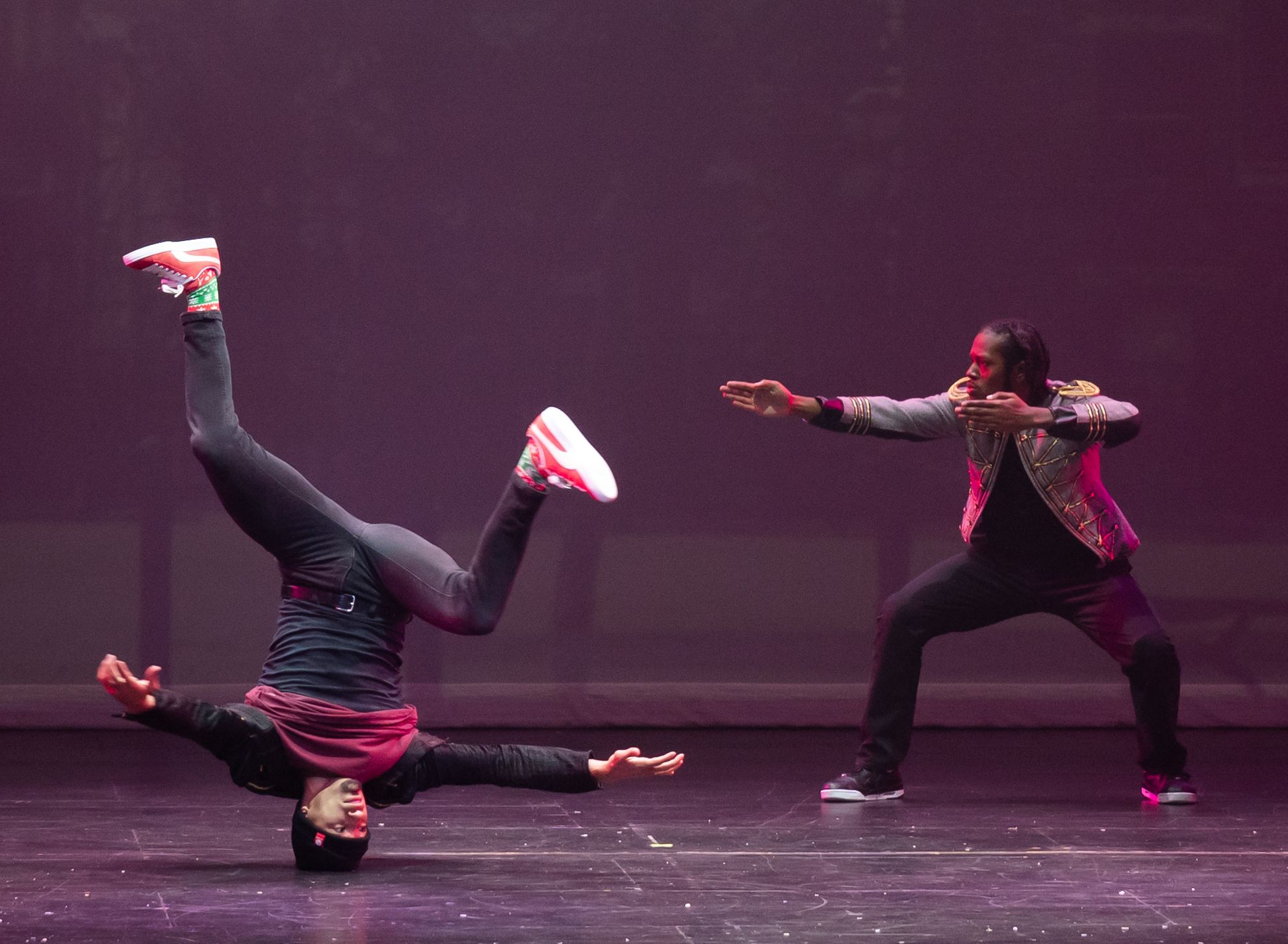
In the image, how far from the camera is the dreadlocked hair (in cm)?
430

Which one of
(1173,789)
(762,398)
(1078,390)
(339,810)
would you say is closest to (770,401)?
(762,398)

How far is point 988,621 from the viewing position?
4.48 metres

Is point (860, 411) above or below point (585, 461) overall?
above

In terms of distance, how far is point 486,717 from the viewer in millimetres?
5840

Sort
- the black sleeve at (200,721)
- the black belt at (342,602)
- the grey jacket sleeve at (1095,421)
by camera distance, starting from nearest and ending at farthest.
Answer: the black sleeve at (200,721)
the black belt at (342,602)
the grey jacket sleeve at (1095,421)

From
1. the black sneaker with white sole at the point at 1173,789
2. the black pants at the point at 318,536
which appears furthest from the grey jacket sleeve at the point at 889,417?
the black pants at the point at 318,536

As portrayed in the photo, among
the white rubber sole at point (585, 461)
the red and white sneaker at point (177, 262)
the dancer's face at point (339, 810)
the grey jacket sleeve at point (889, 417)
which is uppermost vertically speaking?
the red and white sneaker at point (177, 262)

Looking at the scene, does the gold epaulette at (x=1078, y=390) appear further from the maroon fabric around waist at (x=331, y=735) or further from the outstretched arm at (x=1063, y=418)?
the maroon fabric around waist at (x=331, y=735)

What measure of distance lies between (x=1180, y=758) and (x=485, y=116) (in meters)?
3.01

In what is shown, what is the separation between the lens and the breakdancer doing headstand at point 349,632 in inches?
133

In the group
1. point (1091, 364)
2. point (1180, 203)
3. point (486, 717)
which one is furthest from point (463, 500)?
point (1180, 203)

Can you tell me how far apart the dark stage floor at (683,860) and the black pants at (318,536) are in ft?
1.86

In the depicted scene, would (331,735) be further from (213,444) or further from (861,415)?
(861,415)

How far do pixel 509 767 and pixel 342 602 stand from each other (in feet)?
1.55
